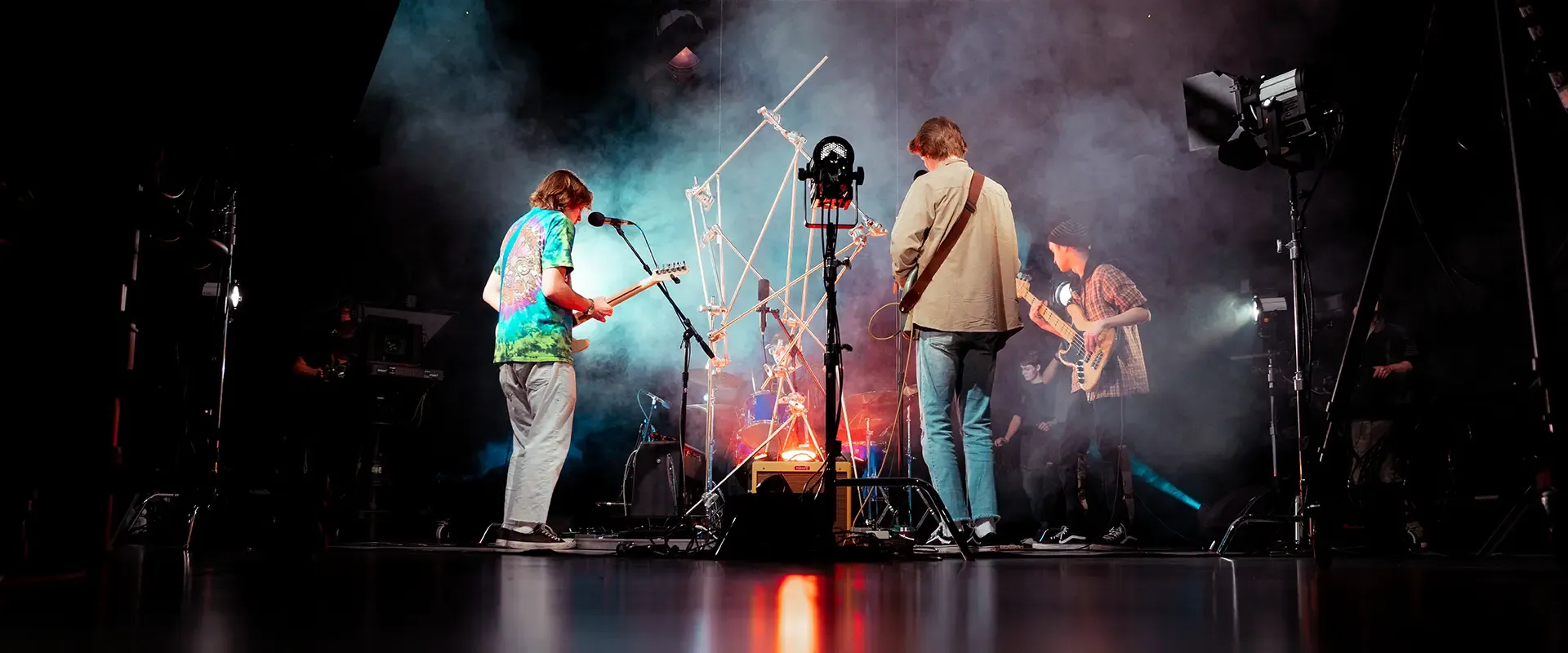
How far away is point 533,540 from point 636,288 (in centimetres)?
129

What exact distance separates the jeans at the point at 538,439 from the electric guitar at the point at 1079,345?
252 cm

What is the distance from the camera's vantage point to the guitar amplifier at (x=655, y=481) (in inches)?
243

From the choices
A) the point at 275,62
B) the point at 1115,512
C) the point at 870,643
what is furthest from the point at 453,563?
the point at 1115,512

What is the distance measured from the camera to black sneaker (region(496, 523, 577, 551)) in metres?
3.62

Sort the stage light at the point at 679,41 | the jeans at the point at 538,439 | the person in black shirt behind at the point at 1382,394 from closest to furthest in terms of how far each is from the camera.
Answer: the jeans at the point at 538,439, the person in black shirt behind at the point at 1382,394, the stage light at the point at 679,41

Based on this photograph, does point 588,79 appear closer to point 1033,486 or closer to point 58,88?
point 1033,486

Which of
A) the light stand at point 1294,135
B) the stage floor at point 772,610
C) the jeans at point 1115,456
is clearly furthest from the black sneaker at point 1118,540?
the stage floor at point 772,610

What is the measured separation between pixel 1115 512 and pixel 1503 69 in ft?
12.5

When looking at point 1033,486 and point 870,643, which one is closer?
point 870,643

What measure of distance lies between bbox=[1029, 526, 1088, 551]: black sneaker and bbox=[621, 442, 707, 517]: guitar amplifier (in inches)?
86.4

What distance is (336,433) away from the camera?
5062 mm

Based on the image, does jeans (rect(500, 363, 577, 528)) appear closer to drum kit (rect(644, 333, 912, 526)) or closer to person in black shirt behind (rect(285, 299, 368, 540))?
person in black shirt behind (rect(285, 299, 368, 540))

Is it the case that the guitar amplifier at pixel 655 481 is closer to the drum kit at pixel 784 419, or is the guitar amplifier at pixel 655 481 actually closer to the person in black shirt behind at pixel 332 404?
the drum kit at pixel 784 419

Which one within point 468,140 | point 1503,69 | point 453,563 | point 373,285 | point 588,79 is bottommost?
point 453,563
